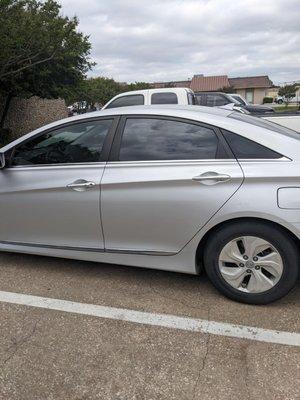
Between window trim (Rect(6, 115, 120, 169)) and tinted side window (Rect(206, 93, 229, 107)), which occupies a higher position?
window trim (Rect(6, 115, 120, 169))

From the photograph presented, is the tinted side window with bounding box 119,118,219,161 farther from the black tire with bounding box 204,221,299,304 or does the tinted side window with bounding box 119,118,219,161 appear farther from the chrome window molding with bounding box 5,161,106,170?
the black tire with bounding box 204,221,299,304

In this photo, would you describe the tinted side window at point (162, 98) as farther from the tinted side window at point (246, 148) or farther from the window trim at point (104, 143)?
the tinted side window at point (246, 148)

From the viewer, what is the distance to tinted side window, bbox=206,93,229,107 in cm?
1598

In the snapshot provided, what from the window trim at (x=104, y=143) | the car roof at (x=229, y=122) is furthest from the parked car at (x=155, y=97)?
the car roof at (x=229, y=122)

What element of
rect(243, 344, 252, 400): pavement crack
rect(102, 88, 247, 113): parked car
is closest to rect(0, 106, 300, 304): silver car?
rect(243, 344, 252, 400): pavement crack

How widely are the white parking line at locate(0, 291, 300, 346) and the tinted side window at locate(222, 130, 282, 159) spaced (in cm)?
129

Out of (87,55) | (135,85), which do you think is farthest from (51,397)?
(135,85)

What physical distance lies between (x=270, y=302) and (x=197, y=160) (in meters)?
1.25

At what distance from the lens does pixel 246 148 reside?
3512 mm

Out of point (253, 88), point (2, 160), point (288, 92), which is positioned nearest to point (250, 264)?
point (2, 160)

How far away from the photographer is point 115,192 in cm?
379

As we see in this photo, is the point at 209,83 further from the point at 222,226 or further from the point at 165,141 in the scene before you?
the point at 222,226

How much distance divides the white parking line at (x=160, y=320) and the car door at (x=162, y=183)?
556 millimetres

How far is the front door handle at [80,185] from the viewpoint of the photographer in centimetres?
386
